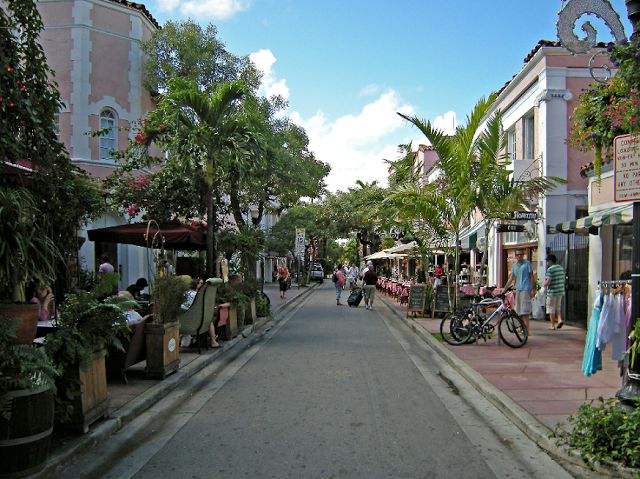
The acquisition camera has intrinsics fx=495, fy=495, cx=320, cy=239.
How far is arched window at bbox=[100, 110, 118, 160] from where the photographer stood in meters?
17.1

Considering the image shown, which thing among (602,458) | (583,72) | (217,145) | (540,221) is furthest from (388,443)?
(583,72)

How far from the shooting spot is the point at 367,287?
1927 cm

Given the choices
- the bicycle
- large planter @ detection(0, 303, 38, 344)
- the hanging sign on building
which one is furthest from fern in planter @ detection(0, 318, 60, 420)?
the hanging sign on building

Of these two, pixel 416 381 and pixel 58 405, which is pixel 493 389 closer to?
pixel 416 381

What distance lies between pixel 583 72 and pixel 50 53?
55.2ft

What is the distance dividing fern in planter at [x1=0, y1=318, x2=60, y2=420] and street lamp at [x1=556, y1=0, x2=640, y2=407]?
4691 millimetres

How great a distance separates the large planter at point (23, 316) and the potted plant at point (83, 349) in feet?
0.55

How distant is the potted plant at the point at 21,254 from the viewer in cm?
401

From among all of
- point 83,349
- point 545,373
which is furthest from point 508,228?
point 83,349

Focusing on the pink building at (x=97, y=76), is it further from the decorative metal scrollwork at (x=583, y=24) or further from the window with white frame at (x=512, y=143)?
the decorative metal scrollwork at (x=583, y=24)

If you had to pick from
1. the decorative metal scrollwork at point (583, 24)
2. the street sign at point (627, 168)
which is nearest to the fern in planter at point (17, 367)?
the street sign at point (627, 168)

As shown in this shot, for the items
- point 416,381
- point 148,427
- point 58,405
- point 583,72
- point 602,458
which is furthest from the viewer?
point 583,72

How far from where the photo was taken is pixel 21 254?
4145mm

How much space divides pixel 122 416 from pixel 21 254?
6.46 ft
